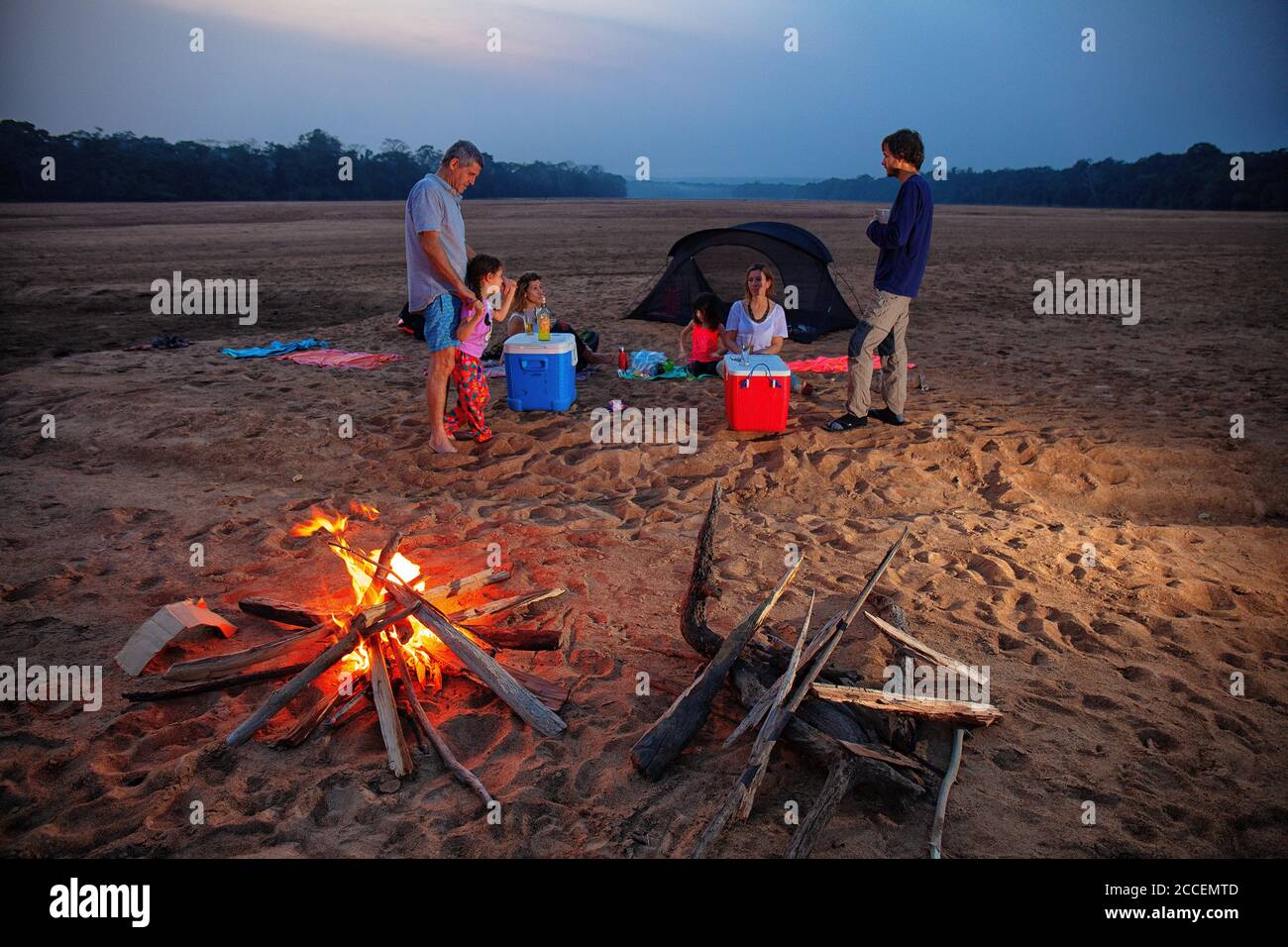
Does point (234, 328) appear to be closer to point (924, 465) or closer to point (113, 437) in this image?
point (113, 437)

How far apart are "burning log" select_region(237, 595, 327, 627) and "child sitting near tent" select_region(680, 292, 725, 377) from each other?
520 centimetres

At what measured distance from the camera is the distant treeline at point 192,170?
38781 mm

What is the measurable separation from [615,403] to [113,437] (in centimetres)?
408

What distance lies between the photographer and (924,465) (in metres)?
5.74

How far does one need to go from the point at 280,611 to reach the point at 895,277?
481 centimetres

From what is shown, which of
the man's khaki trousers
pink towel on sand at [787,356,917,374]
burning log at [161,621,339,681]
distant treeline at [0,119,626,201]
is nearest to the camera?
burning log at [161,621,339,681]

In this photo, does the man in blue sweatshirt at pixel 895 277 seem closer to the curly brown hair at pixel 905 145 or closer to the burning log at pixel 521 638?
the curly brown hair at pixel 905 145

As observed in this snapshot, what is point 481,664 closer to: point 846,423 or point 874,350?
point 846,423

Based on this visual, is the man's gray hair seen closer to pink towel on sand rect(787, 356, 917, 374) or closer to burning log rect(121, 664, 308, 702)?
burning log rect(121, 664, 308, 702)

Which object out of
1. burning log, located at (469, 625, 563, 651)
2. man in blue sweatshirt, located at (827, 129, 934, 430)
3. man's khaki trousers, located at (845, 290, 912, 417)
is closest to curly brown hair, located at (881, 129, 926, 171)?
man in blue sweatshirt, located at (827, 129, 934, 430)

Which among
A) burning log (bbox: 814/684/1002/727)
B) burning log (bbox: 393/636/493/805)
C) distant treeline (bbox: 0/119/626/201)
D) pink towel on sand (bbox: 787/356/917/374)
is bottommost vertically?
burning log (bbox: 393/636/493/805)

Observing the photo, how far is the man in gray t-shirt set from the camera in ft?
17.0

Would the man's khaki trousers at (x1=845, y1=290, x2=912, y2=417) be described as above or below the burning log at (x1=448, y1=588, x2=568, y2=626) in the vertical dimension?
above

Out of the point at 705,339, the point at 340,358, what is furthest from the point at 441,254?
the point at 340,358
